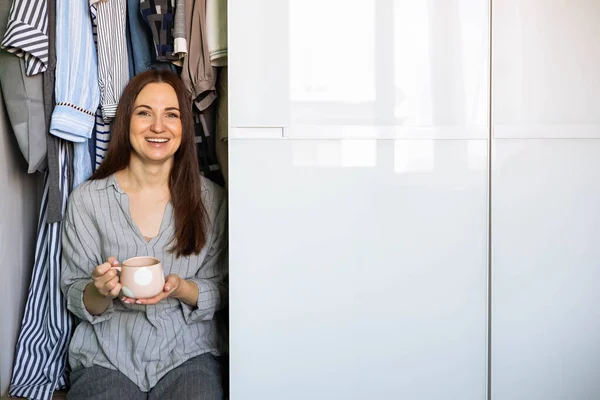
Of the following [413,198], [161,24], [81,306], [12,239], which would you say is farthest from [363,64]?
[12,239]

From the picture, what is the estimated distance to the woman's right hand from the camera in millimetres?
1413

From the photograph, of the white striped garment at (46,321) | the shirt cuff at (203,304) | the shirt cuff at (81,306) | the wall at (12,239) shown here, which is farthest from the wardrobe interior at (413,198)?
the wall at (12,239)

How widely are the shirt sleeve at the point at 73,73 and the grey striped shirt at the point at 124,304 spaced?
0.54ft

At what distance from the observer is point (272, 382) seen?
1572 millimetres

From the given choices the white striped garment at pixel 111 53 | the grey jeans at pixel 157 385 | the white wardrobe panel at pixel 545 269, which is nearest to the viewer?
the grey jeans at pixel 157 385

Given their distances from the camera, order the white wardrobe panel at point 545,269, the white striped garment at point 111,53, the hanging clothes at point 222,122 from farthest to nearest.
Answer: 1. the hanging clothes at point 222,122
2. the white striped garment at point 111,53
3. the white wardrobe panel at point 545,269

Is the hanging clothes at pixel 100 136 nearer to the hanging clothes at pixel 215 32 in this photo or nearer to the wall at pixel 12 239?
the wall at pixel 12 239

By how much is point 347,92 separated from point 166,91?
520mm

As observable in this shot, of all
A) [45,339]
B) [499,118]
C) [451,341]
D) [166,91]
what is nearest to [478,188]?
[499,118]

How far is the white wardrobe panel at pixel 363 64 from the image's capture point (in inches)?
60.0

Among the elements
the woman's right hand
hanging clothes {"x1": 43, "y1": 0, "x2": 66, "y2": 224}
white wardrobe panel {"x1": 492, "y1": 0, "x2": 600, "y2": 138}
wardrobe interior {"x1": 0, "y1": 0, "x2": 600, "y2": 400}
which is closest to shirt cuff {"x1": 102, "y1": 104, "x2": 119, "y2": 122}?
hanging clothes {"x1": 43, "y1": 0, "x2": 66, "y2": 224}

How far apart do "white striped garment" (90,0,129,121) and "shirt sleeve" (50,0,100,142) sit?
33 millimetres

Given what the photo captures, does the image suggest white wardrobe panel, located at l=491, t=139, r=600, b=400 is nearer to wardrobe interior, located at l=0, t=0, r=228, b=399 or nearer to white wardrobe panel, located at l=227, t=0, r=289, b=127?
white wardrobe panel, located at l=227, t=0, r=289, b=127

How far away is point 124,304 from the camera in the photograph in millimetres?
1651
